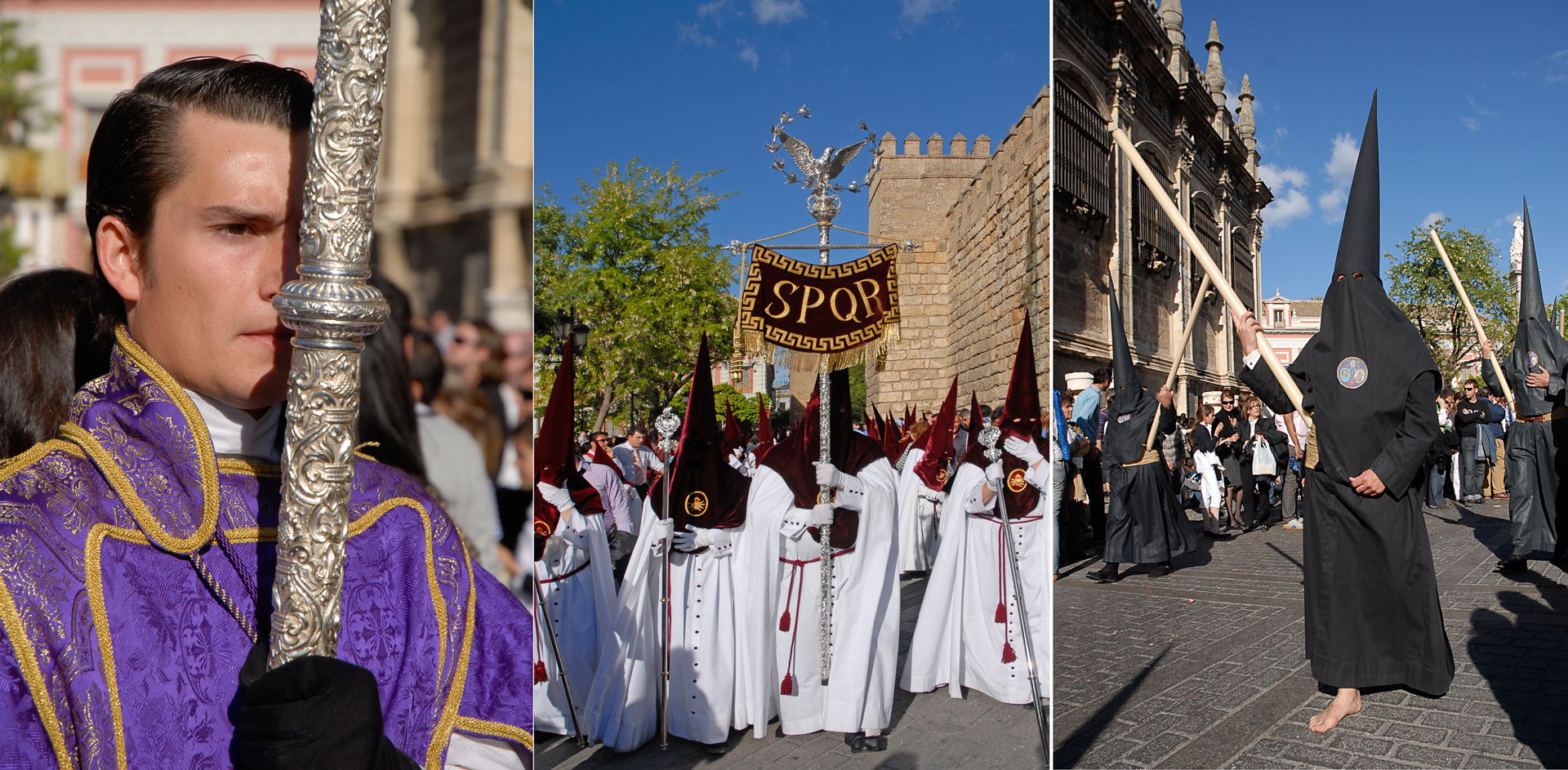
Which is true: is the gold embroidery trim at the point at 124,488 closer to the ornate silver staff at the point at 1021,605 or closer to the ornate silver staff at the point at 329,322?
the ornate silver staff at the point at 329,322

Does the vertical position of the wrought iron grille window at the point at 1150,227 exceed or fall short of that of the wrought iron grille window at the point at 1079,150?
it exceeds it

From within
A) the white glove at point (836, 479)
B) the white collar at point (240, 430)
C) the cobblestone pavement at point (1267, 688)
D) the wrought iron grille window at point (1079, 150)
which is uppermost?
the wrought iron grille window at point (1079, 150)

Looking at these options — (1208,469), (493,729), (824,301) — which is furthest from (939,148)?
(1208,469)

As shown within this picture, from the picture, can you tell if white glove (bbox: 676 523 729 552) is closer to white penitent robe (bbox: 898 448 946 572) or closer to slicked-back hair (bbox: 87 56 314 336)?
white penitent robe (bbox: 898 448 946 572)

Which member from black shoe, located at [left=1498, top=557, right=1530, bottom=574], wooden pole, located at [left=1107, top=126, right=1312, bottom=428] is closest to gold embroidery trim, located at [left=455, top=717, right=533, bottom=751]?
wooden pole, located at [left=1107, top=126, right=1312, bottom=428]

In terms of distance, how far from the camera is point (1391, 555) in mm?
4094

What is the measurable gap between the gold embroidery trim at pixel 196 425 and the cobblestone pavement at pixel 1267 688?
191cm

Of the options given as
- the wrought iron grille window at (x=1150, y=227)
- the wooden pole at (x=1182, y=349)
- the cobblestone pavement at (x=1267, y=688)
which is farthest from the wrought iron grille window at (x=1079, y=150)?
the wrought iron grille window at (x=1150, y=227)

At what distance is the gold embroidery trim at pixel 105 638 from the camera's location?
1.30 meters

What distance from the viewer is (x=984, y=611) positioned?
2445 millimetres

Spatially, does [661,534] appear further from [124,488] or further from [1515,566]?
[1515,566]

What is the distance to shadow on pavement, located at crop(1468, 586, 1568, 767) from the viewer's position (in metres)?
3.71

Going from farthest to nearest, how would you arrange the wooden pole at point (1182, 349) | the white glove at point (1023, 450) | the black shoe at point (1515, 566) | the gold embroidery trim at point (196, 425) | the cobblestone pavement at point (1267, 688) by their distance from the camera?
the black shoe at point (1515, 566) < the wooden pole at point (1182, 349) < the cobblestone pavement at point (1267, 688) < the white glove at point (1023, 450) < the gold embroidery trim at point (196, 425)

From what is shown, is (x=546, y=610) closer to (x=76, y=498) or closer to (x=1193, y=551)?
(x=76, y=498)
